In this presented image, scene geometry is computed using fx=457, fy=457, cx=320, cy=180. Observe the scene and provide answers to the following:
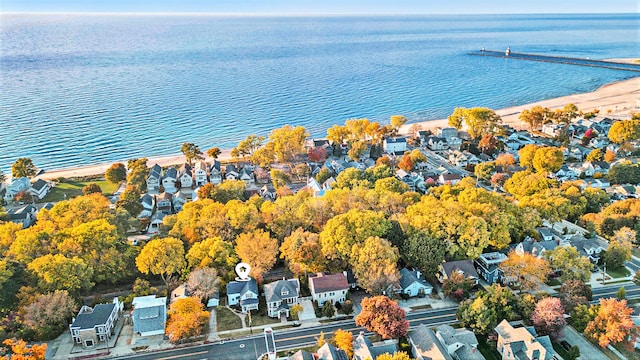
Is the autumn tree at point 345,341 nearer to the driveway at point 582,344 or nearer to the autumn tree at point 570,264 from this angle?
the driveway at point 582,344

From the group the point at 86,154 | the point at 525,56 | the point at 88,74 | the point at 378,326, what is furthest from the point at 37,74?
the point at 525,56

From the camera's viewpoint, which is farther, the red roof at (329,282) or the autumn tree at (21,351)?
the red roof at (329,282)

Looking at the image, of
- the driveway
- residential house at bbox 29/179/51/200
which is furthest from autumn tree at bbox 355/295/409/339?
residential house at bbox 29/179/51/200

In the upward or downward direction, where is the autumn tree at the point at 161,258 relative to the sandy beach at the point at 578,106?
upward

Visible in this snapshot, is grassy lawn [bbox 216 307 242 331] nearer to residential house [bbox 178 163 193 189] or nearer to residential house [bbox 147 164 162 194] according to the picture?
residential house [bbox 178 163 193 189]

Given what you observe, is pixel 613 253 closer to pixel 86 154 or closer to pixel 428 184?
pixel 428 184

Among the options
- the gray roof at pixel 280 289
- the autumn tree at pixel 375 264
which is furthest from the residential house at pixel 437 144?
the gray roof at pixel 280 289

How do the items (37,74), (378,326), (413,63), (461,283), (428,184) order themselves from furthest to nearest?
(413,63) → (37,74) → (428,184) → (461,283) → (378,326)
